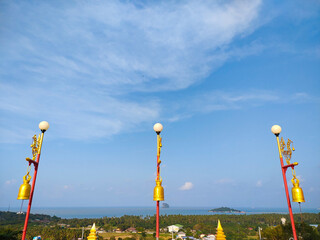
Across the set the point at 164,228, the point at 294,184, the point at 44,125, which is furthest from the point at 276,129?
the point at 164,228

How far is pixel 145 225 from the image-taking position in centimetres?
8944

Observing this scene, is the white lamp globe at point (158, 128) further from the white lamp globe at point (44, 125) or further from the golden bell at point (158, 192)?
the white lamp globe at point (44, 125)

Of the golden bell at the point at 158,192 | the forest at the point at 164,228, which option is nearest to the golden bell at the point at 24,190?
the golden bell at the point at 158,192

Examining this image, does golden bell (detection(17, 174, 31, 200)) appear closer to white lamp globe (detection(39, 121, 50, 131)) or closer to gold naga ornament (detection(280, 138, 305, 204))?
white lamp globe (detection(39, 121, 50, 131))

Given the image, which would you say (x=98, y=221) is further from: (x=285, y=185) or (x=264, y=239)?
(x=285, y=185)

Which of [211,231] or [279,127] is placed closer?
[279,127]

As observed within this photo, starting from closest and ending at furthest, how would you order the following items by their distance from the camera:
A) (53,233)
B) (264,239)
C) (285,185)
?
1. (285,185)
2. (264,239)
3. (53,233)

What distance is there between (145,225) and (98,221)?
811 inches

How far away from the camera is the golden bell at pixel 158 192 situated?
807 cm

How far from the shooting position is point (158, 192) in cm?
820

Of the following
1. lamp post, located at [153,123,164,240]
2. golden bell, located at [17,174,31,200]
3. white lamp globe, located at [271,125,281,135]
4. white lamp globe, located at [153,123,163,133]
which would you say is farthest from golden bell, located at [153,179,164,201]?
white lamp globe, located at [271,125,281,135]

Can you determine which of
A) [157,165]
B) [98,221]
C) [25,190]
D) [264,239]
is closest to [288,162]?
[157,165]

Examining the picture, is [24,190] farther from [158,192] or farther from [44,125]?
[158,192]

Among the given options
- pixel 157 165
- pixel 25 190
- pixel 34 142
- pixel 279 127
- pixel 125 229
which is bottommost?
pixel 125 229
